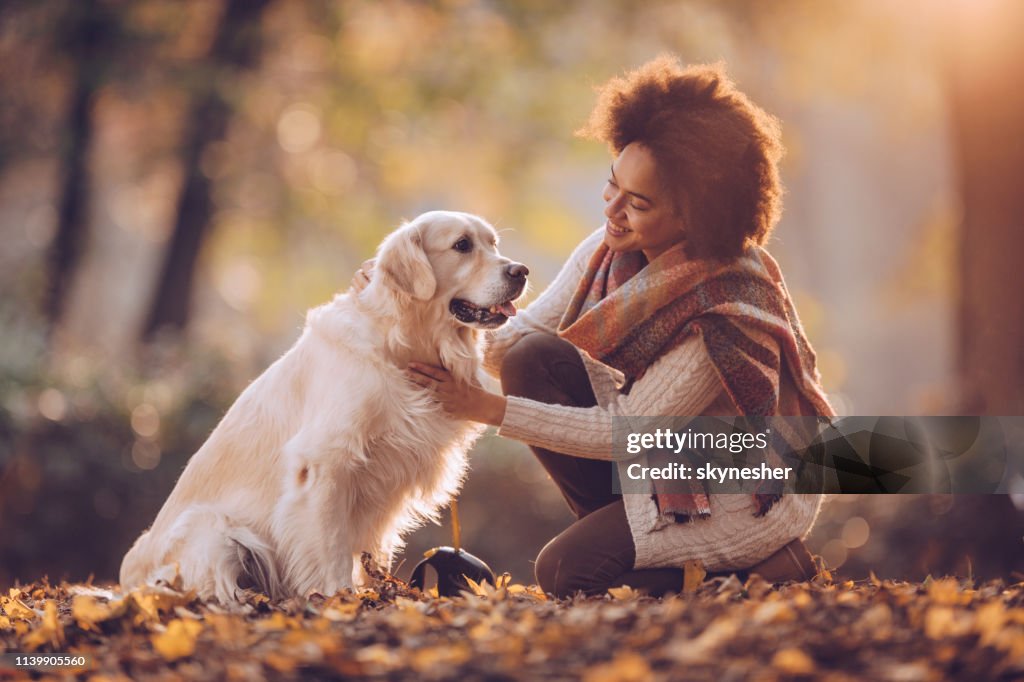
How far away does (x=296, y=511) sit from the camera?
339 centimetres

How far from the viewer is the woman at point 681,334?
10.3 feet

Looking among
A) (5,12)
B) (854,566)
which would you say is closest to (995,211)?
(854,566)

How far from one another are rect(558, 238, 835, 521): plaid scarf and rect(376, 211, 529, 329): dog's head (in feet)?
1.02

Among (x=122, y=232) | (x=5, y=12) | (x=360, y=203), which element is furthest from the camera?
(x=122, y=232)

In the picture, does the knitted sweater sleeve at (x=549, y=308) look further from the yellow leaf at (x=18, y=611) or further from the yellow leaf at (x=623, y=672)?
the yellow leaf at (x=623, y=672)

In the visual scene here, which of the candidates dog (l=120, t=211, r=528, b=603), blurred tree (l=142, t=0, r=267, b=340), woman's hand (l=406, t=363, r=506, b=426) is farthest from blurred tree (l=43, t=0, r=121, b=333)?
woman's hand (l=406, t=363, r=506, b=426)

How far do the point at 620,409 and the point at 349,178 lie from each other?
929 cm

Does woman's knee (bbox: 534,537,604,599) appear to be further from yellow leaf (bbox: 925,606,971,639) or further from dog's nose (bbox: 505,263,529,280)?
yellow leaf (bbox: 925,606,971,639)

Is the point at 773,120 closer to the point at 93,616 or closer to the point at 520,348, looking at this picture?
the point at 520,348

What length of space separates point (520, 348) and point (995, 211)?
437cm

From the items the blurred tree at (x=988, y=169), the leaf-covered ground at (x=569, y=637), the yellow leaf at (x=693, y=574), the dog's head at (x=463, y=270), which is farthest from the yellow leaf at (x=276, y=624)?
the blurred tree at (x=988, y=169)

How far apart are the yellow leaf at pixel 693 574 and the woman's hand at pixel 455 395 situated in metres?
0.76

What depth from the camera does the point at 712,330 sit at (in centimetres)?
313

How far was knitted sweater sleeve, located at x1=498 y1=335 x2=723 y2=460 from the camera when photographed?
3.22 m
